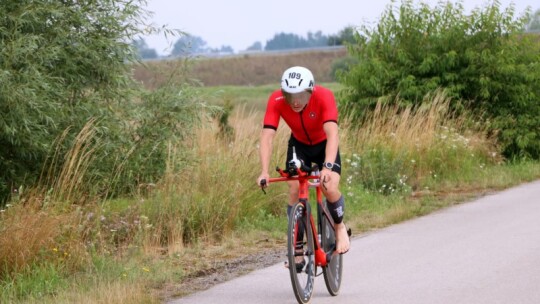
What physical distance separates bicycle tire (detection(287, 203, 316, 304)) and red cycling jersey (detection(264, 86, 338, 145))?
681 millimetres

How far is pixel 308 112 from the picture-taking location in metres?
8.91

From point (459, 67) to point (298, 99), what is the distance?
47.5 ft

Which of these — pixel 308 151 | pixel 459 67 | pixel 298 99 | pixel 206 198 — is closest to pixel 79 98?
pixel 206 198

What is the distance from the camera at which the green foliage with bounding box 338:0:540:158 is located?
22062 mm

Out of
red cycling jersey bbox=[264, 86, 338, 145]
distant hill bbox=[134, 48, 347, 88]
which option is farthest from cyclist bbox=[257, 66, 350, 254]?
distant hill bbox=[134, 48, 347, 88]

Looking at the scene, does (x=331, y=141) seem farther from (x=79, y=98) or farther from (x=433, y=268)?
(x=79, y=98)

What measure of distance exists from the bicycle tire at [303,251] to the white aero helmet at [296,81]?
0.87 metres

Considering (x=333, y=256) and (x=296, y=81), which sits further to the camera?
(x=333, y=256)

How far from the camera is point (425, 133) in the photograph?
759 inches

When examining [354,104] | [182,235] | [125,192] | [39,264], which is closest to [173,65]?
[125,192]

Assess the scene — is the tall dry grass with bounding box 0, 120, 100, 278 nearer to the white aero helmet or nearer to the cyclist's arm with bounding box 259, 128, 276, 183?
the cyclist's arm with bounding box 259, 128, 276, 183

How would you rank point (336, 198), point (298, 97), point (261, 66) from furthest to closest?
point (261, 66)
point (336, 198)
point (298, 97)

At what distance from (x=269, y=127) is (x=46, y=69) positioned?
456cm

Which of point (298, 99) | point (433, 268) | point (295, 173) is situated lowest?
point (433, 268)
